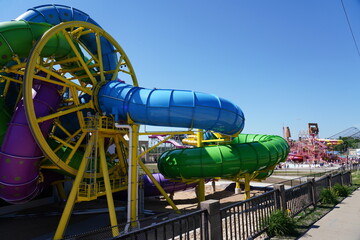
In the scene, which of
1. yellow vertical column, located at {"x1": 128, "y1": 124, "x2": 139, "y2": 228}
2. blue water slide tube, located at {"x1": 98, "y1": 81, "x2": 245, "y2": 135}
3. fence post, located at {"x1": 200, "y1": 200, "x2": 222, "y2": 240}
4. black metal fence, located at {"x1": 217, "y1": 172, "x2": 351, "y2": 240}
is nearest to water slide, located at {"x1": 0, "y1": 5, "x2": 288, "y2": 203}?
blue water slide tube, located at {"x1": 98, "y1": 81, "x2": 245, "y2": 135}

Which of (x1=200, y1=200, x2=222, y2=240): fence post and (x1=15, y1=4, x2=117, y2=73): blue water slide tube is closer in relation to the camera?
(x1=200, y1=200, x2=222, y2=240): fence post

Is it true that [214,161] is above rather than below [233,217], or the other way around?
above

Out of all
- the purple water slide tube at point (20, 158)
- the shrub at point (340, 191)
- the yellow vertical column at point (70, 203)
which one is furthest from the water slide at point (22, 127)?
the shrub at point (340, 191)

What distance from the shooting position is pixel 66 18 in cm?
1445

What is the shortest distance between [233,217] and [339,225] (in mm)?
3927

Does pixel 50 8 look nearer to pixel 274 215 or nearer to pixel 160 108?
pixel 160 108

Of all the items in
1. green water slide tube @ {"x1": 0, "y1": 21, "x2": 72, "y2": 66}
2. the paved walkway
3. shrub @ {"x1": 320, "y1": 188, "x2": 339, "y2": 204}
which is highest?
green water slide tube @ {"x1": 0, "y1": 21, "x2": 72, "y2": 66}

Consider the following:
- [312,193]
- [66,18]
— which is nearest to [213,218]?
[312,193]

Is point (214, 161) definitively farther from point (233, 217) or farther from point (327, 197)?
point (327, 197)

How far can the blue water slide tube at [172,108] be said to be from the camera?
11.1 m

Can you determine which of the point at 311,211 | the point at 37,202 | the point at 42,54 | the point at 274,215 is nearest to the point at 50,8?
the point at 42,54

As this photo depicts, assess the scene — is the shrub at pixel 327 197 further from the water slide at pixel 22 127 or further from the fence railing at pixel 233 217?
the water slide at pixel 22 127

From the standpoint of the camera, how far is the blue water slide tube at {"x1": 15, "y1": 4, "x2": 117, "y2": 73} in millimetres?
13468

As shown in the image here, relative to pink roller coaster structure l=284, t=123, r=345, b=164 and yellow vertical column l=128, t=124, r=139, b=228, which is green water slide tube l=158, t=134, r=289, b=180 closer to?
yellow vertical column l=128, t=124, r=139, b=228
